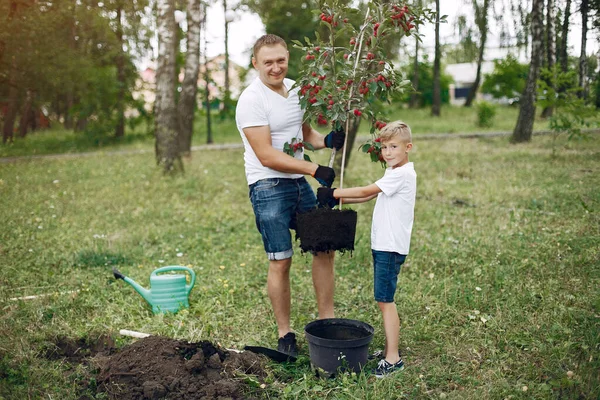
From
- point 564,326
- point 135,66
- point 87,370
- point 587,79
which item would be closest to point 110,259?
point 87,370

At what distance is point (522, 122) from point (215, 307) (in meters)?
12.6

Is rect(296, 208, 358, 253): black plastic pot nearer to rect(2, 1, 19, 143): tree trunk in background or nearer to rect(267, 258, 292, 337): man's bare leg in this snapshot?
rect(267, 258, 292, 337): man's bare leg

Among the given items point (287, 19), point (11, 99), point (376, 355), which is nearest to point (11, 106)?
point (11, 99)

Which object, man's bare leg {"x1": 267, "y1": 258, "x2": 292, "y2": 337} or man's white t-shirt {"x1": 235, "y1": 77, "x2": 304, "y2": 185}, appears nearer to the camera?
man's white t-shirt {"x1": 235, "y1": 77, "x2": 304, "y2": 185}

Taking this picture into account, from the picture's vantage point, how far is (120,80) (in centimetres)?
2192

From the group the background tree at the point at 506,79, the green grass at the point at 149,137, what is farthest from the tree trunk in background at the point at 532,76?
the background tree at the point at 506,79

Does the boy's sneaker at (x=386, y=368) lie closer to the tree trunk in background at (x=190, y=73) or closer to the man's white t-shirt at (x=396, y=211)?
the man's white t-shirt at (x=396, y=211)

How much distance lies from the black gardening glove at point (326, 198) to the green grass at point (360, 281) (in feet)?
3.53

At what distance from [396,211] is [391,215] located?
40 millimetres

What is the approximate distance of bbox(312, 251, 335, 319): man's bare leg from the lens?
13.1ft

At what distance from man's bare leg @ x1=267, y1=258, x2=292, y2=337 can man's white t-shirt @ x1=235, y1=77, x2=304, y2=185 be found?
23.9 inches

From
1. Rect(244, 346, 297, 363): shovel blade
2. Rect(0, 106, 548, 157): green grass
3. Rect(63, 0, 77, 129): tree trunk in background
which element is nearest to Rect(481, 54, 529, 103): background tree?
Rect(0, 106, 548, 157): green grass

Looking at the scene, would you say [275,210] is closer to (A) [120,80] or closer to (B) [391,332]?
(B) [391,332]

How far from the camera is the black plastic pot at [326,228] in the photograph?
11.8 ft
